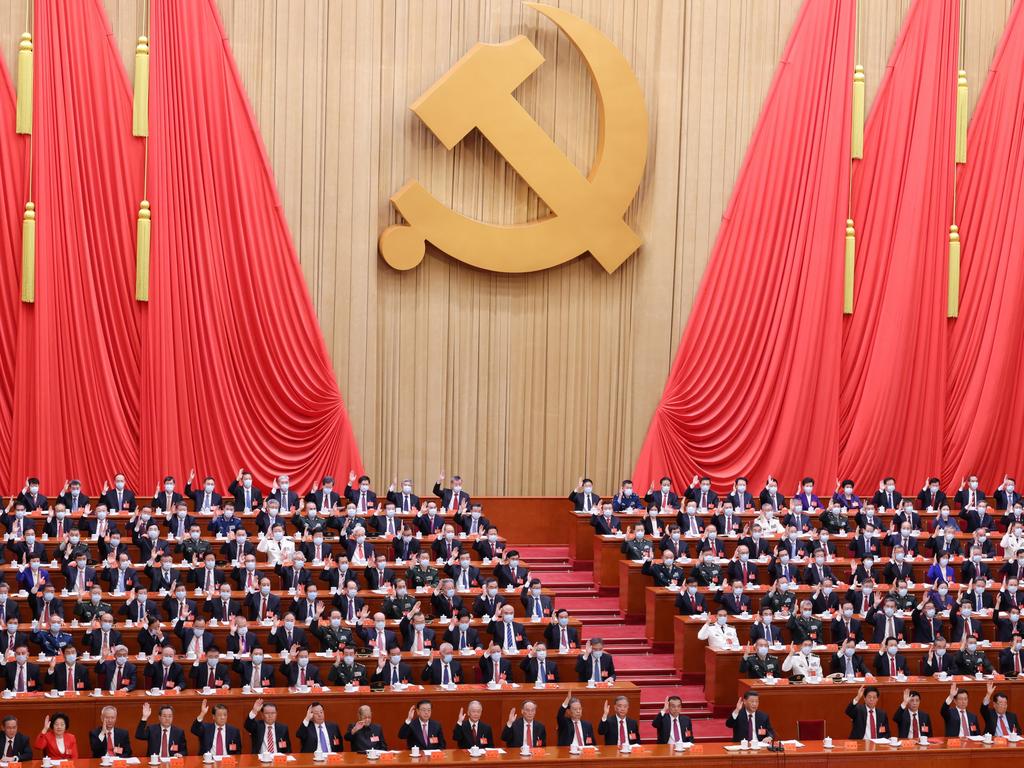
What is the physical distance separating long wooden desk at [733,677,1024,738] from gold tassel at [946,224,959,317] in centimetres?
548

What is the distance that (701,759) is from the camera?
8914mm

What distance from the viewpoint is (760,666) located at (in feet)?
34.4

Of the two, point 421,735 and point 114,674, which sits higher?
point 114,674

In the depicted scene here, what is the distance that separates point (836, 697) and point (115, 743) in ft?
15.5

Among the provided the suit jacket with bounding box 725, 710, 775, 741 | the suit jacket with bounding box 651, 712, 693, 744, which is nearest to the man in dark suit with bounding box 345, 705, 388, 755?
the suit jacket with bounding box 651, 712, 693, 744

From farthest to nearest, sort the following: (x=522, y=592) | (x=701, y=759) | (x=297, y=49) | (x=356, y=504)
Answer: (x=297, y=49), (x=356, y=504), (x=522, y=592), (x=701, y=759)

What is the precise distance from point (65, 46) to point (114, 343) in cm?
268

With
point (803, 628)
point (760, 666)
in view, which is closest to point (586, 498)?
point (803, 628)

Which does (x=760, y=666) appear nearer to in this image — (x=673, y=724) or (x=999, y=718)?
(x=673, y=724)

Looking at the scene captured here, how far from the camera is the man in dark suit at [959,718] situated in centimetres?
958

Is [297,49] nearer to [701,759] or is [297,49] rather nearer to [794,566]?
[794,566]

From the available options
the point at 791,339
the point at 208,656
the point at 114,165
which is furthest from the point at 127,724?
the point at 791,339

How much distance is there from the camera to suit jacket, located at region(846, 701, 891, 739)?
965 cm

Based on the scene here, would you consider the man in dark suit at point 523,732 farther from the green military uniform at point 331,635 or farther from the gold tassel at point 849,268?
the gold tassel at point 849,268
